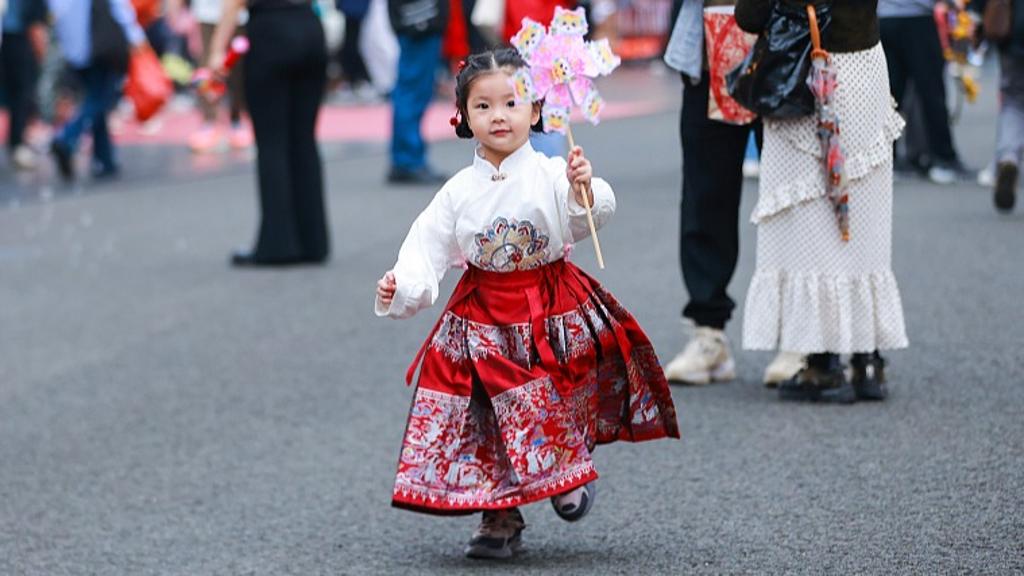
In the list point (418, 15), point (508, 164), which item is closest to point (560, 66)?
point (508, 164)

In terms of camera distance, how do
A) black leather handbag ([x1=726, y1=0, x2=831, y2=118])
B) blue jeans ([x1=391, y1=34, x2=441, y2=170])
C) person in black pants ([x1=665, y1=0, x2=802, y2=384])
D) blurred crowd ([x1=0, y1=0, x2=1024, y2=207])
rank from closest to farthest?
black leather handbag ([x1=726, y1=0, x2=831, y2=118]) < person in black pants ([x1=665, y1=0, x2=802, y2=384]) < blurred crowd ([x1=0, y1=0, x2=1024, y2=207]) < blue jeans ([x1=391, y1=34, x2=441, y2=170])

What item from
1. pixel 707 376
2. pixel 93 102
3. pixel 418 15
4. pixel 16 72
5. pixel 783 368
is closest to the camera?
pixel 783 368

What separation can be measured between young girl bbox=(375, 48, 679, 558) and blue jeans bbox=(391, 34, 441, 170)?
867 cm

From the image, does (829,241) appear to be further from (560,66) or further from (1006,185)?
(1006,185)

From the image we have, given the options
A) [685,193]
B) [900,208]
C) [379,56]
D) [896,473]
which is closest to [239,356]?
[685,193]

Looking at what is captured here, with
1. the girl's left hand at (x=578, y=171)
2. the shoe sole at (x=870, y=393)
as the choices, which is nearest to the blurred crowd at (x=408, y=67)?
the shoe sole at (x=870, y=393)

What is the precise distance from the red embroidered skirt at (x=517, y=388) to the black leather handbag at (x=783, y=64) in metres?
1.53

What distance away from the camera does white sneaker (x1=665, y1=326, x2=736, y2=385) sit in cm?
649

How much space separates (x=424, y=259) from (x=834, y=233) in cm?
201

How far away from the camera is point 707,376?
654 cm

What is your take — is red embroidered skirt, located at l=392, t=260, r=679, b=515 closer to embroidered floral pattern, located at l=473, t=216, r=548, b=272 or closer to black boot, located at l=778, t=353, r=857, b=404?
embroidered floral pattern, located at l=473, t=216, r=548, b=272

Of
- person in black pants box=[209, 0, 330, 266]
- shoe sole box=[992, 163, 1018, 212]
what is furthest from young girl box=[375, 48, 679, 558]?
shoe sole box=[992, 163, 1018, 212]

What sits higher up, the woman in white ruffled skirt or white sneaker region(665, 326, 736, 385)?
the woman in white ruffled skirt

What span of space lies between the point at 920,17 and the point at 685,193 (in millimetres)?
5329
